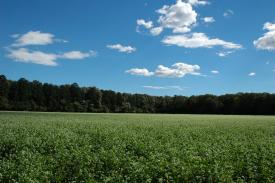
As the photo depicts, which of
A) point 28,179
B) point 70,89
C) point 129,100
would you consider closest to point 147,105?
point 129,100

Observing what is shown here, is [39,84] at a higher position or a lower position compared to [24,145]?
higher

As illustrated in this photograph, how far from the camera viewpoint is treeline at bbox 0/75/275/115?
144 m

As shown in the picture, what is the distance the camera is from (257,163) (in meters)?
20.8

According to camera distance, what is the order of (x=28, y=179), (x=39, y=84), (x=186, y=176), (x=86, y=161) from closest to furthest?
(x=28, y=179) < (x=186, y=176) < (x=86, y=161) < (x=39, y=84)

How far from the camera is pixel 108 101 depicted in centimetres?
16275

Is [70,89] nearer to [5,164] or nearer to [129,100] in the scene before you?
[129,100]

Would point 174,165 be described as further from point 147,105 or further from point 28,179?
point 147,105

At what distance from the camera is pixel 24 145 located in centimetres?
2681

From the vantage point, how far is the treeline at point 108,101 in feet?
471

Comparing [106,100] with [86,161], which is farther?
[106,100]

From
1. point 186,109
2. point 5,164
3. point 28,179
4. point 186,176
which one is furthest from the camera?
point 186,109

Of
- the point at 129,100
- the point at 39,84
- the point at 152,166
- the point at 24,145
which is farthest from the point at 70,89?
the point at 152,166

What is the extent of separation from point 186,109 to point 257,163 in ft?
477

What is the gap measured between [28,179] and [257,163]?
1139 cm
